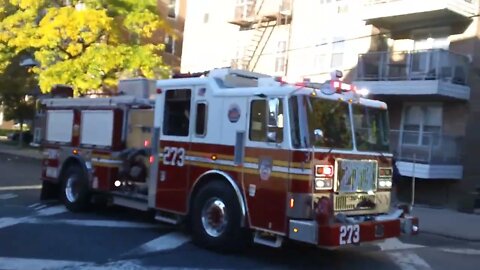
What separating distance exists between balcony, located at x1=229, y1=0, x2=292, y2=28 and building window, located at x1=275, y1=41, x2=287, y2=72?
0.92m

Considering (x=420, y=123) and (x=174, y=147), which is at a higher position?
(x=420, y=123)

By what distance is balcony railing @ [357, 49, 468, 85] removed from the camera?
58.6 ft

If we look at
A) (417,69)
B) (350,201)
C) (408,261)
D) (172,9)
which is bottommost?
(408,261)

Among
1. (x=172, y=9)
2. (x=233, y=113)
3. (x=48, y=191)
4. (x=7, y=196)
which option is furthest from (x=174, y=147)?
(x=172, y=9)

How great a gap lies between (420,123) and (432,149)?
1.65 meters

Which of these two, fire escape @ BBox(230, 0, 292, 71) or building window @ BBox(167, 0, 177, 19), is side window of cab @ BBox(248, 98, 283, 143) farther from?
building window @ BBox(167, 0, 177, 19)

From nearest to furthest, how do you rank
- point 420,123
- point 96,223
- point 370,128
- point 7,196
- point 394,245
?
point 370,128, point 394,245, point 96,223, point 7,196, point 420,123

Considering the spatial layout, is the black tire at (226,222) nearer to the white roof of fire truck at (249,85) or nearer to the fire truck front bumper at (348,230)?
the fire truck front bumper at (348,230)

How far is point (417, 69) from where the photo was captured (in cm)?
1848

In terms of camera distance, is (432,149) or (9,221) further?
(432,149)

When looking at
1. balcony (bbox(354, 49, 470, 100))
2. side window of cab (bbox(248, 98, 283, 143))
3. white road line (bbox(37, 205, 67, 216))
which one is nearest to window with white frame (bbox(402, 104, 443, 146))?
balcony (bbox(354, 49, 470, 100))

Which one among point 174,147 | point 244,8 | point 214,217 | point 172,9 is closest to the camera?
point 214,217

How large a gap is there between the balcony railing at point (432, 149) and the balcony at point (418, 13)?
3.43 m

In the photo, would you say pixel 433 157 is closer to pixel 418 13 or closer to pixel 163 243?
pixel 418 13
